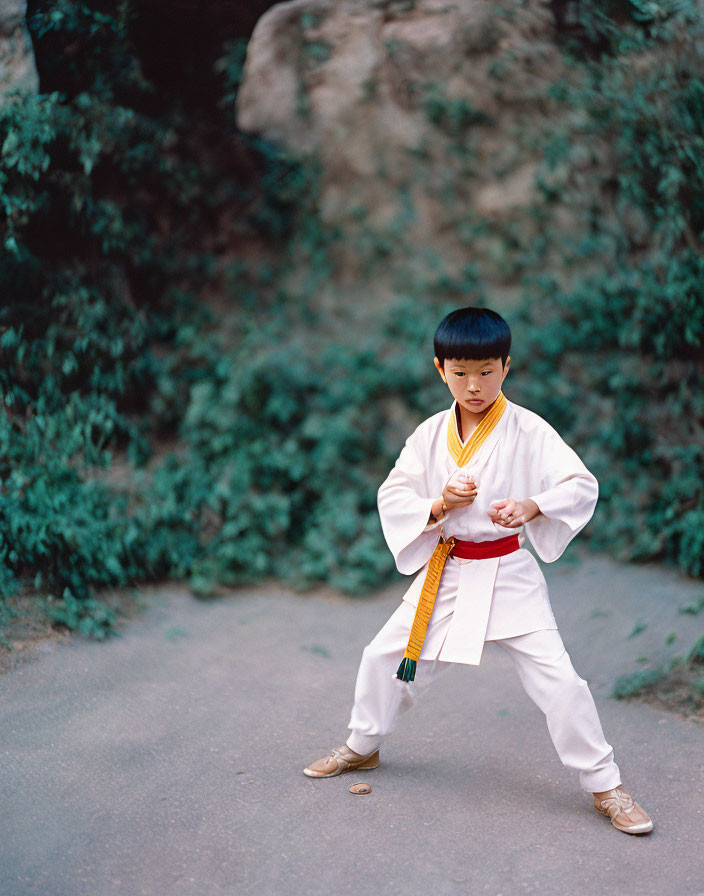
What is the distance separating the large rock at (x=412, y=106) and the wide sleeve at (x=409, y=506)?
12.0ft

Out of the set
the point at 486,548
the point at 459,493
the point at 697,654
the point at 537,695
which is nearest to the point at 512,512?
the point at 459,493

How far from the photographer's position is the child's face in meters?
2.55

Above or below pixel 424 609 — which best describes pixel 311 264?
above

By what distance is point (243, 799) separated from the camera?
267cm

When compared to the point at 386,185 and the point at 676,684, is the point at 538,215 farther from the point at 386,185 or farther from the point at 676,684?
the point at 676,684

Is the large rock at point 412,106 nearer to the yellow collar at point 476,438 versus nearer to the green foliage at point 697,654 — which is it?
the green foliage at point 697,654

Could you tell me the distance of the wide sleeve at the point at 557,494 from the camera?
2504mm

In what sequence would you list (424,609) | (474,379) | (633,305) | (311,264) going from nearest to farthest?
1. (474,379)
2. (424,609)
3. (633,305)
4. (311,264)

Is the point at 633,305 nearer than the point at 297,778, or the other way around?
the point at 297,778

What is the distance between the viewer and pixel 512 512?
244cm

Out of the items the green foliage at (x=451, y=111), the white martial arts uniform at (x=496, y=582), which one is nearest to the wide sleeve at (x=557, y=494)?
the white martial arts uniform at (x=496, y=582)

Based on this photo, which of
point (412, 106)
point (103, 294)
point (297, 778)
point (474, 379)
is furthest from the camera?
point (412, 106)

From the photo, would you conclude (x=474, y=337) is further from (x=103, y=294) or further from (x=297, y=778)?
(x=103, y=294)

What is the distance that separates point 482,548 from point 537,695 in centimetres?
43
